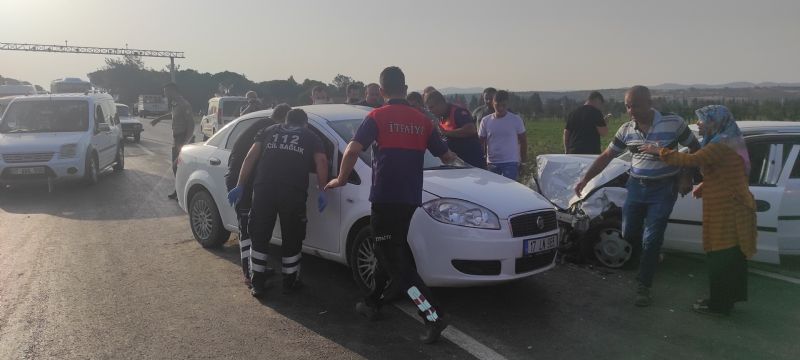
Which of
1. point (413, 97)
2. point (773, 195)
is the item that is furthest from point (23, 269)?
point (773, 195)

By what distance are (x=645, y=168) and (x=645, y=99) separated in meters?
0.58

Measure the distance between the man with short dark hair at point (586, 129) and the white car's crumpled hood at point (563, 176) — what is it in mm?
1369

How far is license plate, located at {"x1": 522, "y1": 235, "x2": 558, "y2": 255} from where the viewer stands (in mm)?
4617

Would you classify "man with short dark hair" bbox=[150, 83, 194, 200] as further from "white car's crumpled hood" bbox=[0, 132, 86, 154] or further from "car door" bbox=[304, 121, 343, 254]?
"car door" bbox=[304, 121, 343, 254]

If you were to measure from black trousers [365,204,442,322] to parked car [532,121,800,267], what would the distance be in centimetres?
253

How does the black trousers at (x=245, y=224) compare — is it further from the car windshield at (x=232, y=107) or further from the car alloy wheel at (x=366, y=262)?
the car windshield at (x=232, y=107)

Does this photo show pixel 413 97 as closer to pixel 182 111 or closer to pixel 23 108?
pixel 182 111

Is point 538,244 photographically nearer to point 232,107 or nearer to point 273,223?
point 273,223

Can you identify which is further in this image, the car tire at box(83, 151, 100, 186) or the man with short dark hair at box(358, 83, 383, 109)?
the car tire at box(83, 151, 100, 186)

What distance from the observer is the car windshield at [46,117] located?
1121cm

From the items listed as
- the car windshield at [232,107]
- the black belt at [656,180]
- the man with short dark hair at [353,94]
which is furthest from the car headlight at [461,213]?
the car windshield at [232,107]

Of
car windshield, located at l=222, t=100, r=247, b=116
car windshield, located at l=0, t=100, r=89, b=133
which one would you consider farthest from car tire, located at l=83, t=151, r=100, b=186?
car windshield, located at l=222, t=100, r=247, b=116

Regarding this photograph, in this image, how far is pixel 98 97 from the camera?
41.3 feet

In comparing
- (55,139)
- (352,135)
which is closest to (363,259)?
(352,135)
